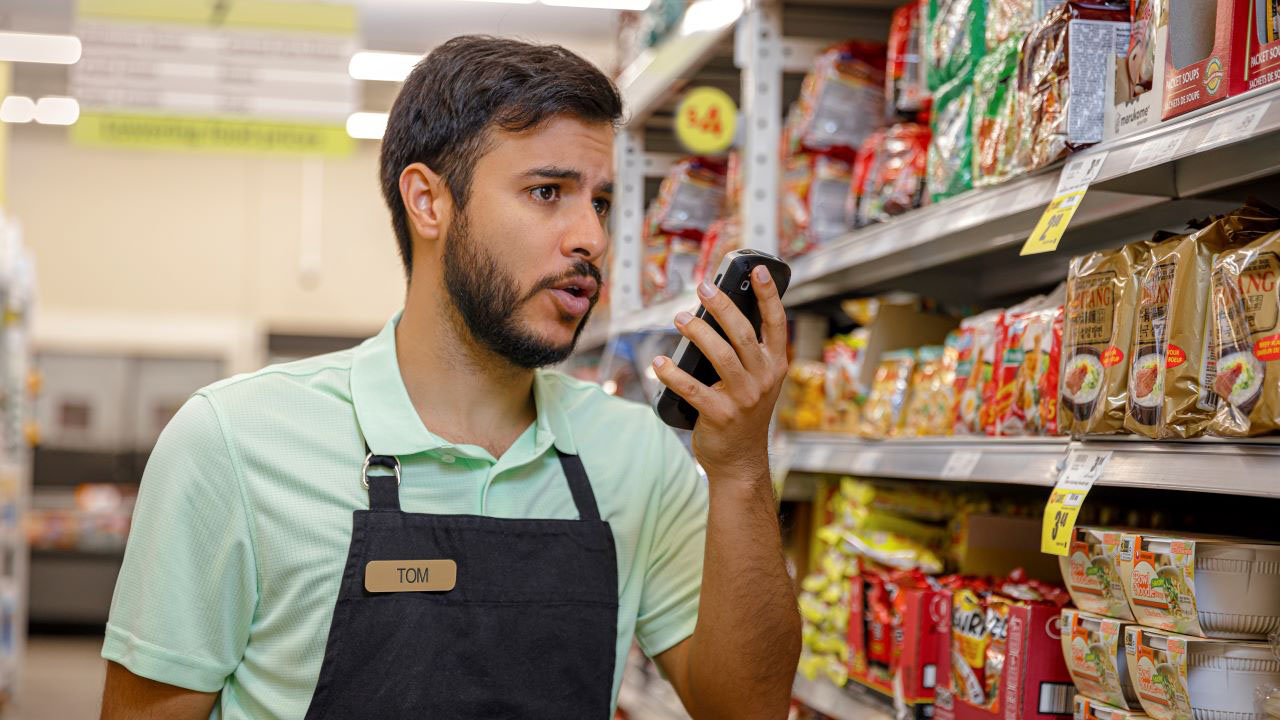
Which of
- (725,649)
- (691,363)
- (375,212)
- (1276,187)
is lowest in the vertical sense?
(725,649)

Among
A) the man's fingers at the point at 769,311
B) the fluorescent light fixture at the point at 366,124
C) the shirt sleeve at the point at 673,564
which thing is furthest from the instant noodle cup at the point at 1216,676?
the fluorescent light fixture at the point at 366,124

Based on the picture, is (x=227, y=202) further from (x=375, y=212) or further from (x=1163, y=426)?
(x=1163, y=426)

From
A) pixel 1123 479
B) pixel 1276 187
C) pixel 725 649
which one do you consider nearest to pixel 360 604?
pixel 725 649

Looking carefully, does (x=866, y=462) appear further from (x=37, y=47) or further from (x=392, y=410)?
(x=37, y=47)

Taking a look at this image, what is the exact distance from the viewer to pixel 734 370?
148 cm

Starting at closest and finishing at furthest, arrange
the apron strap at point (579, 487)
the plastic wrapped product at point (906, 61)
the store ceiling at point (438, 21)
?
the apron strap at point (579, 487) → the plastic wrapped product at point (906, 61) → the store ceiling at point (438, 21)

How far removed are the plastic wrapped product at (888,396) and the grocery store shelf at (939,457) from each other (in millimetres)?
41

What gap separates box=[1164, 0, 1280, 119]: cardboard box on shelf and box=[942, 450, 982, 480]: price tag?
0.57 metres

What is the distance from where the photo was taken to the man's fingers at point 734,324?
147cm

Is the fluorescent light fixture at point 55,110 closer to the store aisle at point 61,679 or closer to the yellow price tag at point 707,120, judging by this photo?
the store aisle at point 61,679

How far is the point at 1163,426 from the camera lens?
132cm

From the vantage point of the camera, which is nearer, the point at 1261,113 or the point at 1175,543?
the point at 1261,113

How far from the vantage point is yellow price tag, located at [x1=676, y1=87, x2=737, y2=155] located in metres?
2.98

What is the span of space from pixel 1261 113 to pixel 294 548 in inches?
47.3
